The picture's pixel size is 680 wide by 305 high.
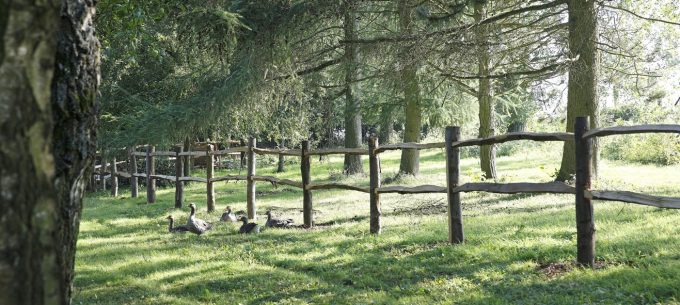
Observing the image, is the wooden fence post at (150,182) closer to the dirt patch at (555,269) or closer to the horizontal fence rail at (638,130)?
the dirt patch at (555,269)

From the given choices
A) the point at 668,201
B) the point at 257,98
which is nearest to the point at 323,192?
the point at 257,98

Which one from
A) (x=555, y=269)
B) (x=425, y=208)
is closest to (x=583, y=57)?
(x=425, y=208)

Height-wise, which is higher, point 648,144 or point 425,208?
point 648,144

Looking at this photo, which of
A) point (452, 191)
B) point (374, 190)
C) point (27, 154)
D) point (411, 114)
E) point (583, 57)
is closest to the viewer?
point (27, 154)

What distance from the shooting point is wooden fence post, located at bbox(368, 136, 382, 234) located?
9711 millimetres

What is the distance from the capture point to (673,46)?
16312 millimetres

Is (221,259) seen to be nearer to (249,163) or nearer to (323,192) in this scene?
(249,163)

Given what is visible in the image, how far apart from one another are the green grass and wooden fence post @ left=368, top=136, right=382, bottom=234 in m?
0.27

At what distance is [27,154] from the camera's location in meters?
2.04

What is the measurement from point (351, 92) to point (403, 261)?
544 inches

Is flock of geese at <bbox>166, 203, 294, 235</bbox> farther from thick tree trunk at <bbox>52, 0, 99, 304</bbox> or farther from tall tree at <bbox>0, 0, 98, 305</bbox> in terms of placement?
tall tree at <bbox>0, 0, 98, 305</bbox>

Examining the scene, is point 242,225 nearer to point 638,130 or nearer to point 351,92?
point 638,130

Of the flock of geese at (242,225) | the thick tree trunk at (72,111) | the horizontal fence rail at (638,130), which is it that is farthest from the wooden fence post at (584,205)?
the flock of geese at (242,225)

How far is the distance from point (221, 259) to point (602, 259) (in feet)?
15.2
